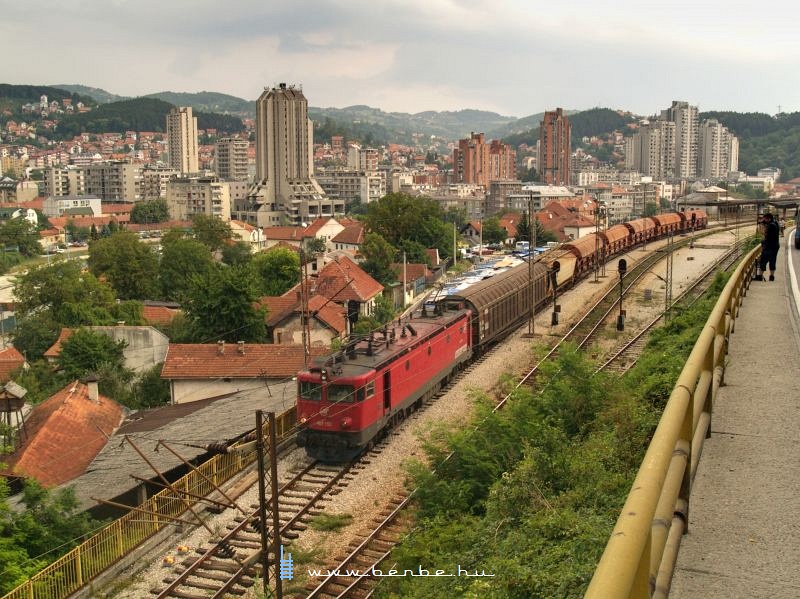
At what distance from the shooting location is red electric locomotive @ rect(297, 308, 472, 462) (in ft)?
54.1

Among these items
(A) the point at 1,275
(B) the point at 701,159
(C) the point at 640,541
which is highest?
(B) the point at 701,159

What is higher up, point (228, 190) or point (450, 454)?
point (228, 190)

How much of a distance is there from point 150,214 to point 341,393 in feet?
336

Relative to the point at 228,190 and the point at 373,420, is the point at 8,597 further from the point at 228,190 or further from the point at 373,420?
the point at 228,190

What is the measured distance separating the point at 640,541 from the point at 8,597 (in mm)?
11003

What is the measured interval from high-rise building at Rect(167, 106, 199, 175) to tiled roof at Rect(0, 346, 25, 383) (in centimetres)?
14932

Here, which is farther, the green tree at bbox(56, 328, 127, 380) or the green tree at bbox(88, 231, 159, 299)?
the green tree at bbox(88, 231, 159, 299)

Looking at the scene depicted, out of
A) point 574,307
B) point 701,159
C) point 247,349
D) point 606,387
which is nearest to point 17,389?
point 247,349

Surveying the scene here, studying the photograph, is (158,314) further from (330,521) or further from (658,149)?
(658,149)

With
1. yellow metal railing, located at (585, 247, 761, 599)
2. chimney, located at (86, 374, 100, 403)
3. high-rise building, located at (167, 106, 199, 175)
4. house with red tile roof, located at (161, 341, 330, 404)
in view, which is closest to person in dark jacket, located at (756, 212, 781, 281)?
yellow metal railing, located at (585, 247, 761, 599)

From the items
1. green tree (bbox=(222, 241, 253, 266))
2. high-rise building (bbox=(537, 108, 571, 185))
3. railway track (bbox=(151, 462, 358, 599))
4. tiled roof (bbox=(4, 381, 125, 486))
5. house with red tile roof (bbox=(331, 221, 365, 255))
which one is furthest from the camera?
high-rise building (bbox=(537, 108, 571, 185))

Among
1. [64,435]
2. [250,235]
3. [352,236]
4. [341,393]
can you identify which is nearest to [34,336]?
[64,435]

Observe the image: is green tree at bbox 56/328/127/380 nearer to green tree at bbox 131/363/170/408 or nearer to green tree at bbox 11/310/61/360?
green tree at bbox 131/363/170/408

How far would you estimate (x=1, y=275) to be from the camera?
237 ft
